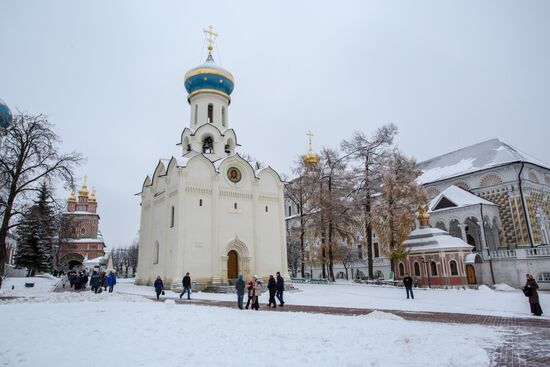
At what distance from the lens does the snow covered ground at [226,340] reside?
6363 mm

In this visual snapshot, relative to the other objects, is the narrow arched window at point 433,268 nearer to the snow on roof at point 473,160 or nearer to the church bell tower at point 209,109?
the snow on roof at point 473,160

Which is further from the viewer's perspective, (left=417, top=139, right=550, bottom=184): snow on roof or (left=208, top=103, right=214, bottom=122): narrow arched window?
(left=417, top=139, right=550, bottom=184): snow on roof

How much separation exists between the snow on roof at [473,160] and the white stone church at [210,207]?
64.1ft

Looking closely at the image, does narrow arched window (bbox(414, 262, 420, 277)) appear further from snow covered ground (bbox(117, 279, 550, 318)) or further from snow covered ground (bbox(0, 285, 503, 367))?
snow covered ground (bbox(0, 285, 503, 367))

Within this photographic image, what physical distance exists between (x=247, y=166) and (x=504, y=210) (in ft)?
75.2

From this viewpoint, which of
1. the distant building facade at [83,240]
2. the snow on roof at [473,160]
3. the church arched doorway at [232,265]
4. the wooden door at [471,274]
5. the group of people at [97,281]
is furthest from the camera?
the distant building facade at [83,240]

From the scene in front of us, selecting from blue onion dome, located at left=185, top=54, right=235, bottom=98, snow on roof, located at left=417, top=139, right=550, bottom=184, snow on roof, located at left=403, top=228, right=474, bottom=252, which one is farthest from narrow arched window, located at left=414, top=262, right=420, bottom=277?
blue onion dome, located at left=185, top=54, right=235, bottom=98

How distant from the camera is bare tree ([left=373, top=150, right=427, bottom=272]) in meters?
25.0

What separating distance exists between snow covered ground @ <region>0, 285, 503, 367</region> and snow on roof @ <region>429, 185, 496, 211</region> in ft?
81.8

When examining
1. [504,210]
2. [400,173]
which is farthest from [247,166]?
[504,210]

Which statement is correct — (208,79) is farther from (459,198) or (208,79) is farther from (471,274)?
(471,274)

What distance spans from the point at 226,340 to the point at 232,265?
17.2 m

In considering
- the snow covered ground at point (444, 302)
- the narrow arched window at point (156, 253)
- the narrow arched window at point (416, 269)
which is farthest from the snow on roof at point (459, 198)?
the narrow arched window at point (156, 253)

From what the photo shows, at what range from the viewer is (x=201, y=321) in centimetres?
993
